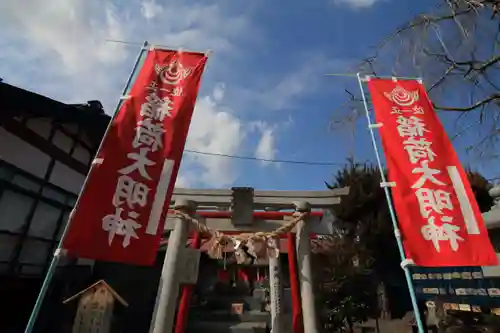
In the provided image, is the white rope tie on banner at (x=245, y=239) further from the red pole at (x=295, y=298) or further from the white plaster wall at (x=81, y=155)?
the white plaster wall at (x=81, y=155)

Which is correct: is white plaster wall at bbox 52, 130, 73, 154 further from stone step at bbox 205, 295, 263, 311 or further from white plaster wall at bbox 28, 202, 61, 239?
stone step at bbox 205, 295, 263, 311

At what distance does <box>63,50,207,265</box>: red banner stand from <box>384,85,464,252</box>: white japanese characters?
10.7 ft

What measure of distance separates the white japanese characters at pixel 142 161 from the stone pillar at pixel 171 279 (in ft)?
4.50

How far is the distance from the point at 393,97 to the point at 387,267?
47.4 feet

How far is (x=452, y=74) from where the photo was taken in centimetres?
741

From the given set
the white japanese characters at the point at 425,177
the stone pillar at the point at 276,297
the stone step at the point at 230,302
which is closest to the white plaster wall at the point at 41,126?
the stone pillar at the point at 276,297

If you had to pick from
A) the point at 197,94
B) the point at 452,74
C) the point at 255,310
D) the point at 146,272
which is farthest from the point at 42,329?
the point at 452,74

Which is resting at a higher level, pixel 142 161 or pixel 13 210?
pixel 13 210

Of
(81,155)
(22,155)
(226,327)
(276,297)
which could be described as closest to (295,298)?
(276,297)

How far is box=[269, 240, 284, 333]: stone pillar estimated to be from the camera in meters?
6.03

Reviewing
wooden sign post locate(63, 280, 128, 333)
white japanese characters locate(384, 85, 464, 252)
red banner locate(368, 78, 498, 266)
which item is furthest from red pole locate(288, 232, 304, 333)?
wooden sign post locate(63, 280, 128, 333)

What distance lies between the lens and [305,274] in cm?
535

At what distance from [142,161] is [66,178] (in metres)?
6.56

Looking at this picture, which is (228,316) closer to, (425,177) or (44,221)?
(44,221)
